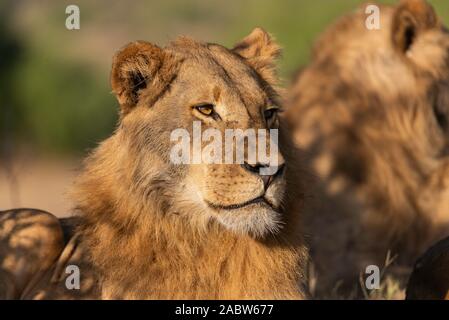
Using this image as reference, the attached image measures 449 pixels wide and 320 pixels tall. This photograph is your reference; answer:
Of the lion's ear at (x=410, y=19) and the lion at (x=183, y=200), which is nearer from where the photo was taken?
the lion at (x=183, y=200)

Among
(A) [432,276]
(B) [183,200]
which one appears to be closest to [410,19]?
(A) [432,276]

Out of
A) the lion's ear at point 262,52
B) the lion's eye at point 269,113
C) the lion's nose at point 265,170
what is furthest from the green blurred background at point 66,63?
the lion's nose at point 265,170

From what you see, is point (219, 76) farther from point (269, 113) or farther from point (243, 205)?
point (243, 205)

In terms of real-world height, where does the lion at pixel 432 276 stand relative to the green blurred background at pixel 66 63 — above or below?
below

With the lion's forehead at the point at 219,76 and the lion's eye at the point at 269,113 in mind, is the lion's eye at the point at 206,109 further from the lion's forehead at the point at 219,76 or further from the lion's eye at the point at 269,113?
the lion's eye at the point at 269,113

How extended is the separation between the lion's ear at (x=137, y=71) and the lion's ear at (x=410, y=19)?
126 inches

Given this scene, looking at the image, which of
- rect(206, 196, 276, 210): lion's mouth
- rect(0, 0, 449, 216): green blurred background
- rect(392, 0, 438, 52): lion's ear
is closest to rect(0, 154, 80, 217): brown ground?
rect(0, 0, 449, 216): green blurred background

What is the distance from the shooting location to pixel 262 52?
6.54 m

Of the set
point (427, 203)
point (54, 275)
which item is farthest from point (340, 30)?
point (54, 275)

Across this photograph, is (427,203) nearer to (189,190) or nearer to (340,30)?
(340,30)

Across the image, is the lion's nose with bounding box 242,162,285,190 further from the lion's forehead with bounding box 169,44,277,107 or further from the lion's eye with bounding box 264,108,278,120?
the lion's eye with bounding box 264,108,278,120

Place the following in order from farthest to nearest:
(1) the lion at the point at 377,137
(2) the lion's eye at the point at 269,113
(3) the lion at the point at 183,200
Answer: (1) the lion at the point at 377,137 < (2) the lion's eye at the point at 269,113 < (3) the lion at the point at 183,200

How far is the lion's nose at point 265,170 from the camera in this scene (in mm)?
5371
